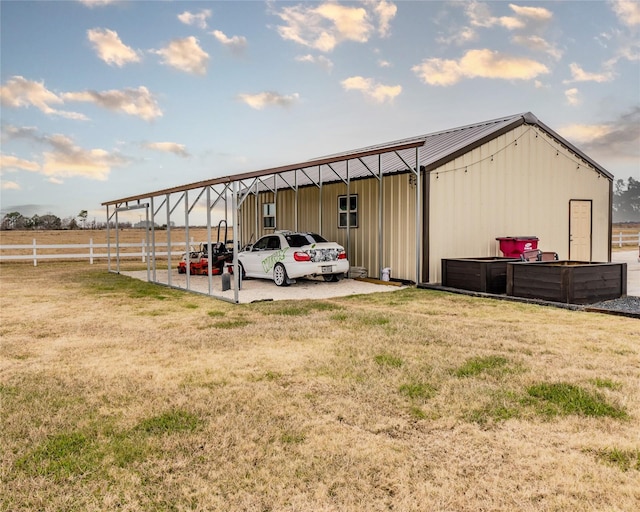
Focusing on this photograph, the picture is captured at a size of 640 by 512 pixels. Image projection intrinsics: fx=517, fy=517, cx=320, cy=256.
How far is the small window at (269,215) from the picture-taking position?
2134cm

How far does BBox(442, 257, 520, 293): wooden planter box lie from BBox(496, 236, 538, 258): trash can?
5.46ft

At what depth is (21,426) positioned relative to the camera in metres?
4.30

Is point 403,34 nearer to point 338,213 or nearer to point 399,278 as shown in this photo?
point 338,213

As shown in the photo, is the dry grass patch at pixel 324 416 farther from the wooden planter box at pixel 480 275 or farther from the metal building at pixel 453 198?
the metal building at pixel 453 198

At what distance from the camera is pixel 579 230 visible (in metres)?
17.3

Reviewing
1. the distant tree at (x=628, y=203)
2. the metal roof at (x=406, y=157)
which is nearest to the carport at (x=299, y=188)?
the metal roof at (x=406, y=157)

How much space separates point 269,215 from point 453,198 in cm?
959

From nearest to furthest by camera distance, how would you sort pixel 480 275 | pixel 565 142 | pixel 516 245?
pixel 480 275 → pixel 516 245 → pixel 565 142

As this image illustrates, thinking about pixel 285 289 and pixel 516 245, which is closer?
pixel 285 289

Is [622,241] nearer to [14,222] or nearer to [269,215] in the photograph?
[269,215]

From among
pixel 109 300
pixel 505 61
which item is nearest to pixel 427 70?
pixel 505 61

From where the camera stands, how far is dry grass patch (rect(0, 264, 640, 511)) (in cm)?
324

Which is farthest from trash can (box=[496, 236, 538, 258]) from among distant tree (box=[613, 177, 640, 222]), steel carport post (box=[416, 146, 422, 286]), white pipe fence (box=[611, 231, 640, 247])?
distant tree (box=[613, 177, 640, 222])

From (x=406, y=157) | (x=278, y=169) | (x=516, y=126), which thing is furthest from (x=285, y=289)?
(x=516, y=126)
